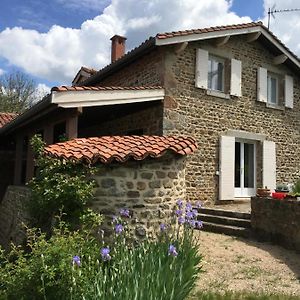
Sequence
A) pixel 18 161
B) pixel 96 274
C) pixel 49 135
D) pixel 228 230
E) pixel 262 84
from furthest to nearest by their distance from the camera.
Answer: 1. pixel 262 84
2. pixel 18 161
3. pixel 49 135
4. pixel 228 230
5. pixel 96 274

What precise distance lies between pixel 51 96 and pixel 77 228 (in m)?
2.83

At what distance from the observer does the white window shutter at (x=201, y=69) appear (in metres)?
11.1

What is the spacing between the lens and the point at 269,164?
41.8ft

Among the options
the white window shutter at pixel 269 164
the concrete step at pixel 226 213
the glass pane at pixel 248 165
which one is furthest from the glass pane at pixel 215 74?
the concrete step at pixel 226 213

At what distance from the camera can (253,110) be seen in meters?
12.7

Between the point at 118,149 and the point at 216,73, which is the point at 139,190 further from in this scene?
the point at 216,73

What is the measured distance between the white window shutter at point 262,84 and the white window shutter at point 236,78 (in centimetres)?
89

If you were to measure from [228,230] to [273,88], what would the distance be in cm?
703

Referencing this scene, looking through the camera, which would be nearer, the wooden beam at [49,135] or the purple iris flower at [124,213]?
the purple iris flower at [124,213]

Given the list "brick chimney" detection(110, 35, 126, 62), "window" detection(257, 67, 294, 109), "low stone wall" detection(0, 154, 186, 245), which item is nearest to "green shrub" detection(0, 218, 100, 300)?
"low stone wall" detection(0, 154, 186, 245)

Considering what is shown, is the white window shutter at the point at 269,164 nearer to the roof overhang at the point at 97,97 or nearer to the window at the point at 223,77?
the window at the point at 223,77

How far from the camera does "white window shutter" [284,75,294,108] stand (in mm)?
13469

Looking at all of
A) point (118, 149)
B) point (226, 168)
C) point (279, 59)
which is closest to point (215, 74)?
point (279, 59)

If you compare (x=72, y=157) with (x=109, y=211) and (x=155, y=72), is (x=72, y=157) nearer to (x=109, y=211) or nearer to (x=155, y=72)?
(x=109, y=211)
